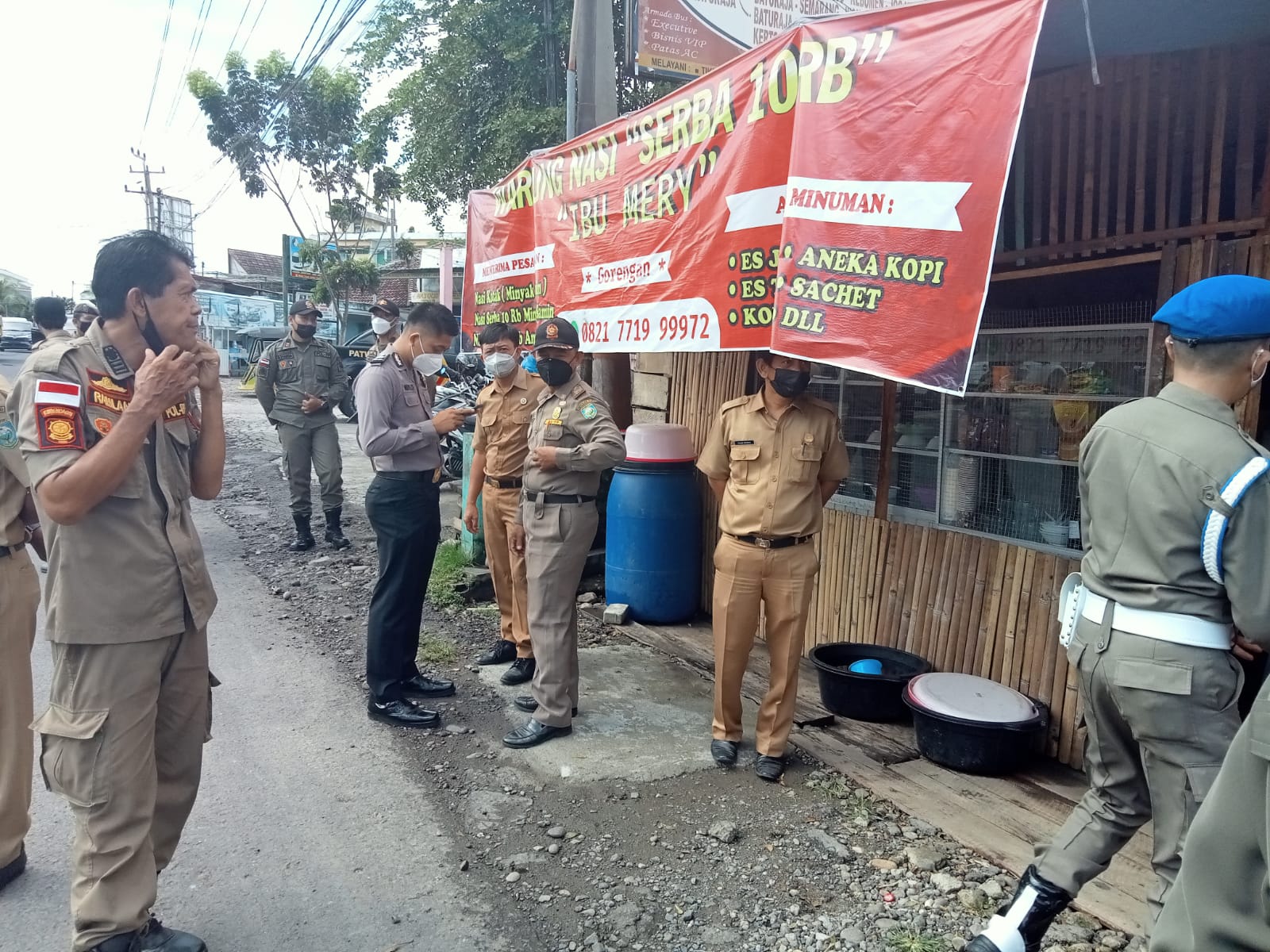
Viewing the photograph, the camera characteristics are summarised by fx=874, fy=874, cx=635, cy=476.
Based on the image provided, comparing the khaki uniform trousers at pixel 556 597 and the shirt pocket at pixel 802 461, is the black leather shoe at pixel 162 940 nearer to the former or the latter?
the khaki uniform trousers at pixel 556 597

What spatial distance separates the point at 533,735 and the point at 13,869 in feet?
6.27

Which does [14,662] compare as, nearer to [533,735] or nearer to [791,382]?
[533,735]

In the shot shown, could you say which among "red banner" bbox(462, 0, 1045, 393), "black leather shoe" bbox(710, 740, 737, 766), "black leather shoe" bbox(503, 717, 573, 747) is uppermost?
"red banner" bbox(462, 0, 1045, 393)

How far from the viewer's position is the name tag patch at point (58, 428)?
214 cm

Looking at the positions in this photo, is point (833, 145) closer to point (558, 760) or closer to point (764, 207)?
point (764, 207)

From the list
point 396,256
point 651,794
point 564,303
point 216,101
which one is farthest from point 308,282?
point 651,794

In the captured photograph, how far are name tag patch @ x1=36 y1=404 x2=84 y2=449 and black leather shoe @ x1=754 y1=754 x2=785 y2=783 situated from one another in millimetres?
2745

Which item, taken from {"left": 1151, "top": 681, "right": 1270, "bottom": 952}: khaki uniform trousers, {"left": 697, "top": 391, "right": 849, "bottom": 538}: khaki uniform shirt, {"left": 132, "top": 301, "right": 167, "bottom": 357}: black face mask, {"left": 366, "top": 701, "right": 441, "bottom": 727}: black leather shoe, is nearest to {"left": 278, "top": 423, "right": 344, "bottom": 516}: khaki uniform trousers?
{"left": 366, "top": 701, "right": 441, "bottom": 727}: black leather shoe

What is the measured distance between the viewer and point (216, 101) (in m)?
18.8

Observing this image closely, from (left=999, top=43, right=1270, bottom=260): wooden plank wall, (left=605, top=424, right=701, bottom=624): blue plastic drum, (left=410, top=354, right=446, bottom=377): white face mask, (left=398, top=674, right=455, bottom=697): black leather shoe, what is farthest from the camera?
(left=605, top=424, right=701, bottom=624): blue plastic drum

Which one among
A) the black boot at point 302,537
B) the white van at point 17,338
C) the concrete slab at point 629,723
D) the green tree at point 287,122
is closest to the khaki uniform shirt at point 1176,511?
the concrete slab at point 629,723

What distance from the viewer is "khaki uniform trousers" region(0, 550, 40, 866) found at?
2762mm

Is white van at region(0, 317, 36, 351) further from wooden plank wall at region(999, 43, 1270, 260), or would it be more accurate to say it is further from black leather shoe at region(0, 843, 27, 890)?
wooden plank wall at region(999, 43, 1270, 260)

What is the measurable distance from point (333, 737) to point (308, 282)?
29882mm
